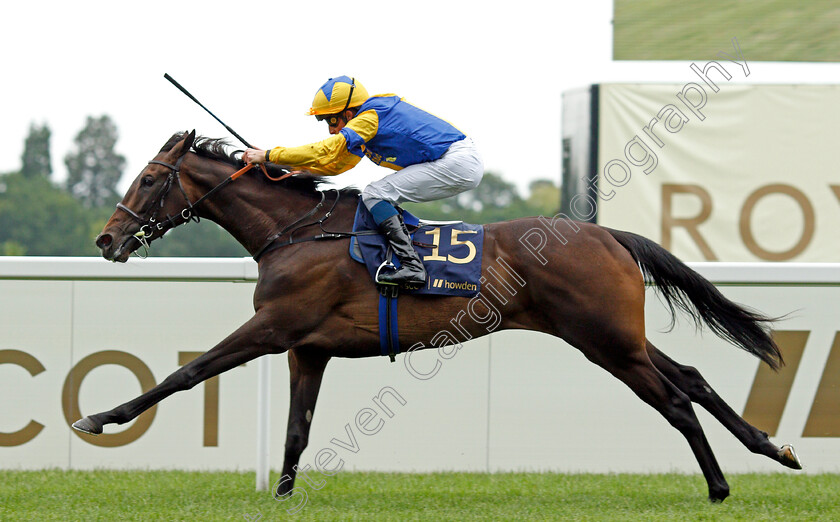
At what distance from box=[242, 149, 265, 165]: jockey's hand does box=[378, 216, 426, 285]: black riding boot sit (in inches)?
27.3

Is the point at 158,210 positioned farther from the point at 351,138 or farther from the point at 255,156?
the point at 351,138

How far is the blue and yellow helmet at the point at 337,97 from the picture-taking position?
4.58 m

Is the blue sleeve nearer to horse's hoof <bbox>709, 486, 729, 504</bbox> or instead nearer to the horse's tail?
the horse's tail

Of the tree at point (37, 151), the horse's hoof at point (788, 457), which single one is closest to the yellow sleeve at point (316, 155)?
the horse's hoof at point (788, 457)

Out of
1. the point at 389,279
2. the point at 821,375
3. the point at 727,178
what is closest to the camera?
the point at 389,279

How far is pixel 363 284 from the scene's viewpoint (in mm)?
4559

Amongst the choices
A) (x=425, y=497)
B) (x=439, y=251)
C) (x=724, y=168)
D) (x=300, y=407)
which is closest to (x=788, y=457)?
(x=425, y=497)

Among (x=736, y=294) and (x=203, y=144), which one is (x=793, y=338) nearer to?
(x=736, y=294)

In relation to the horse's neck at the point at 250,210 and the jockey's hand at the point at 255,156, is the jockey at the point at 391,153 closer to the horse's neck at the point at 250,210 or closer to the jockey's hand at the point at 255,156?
the jockey's hand at the point at 255,156

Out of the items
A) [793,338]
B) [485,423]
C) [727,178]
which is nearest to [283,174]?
[485,423]

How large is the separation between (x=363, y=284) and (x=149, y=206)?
3.65 ft

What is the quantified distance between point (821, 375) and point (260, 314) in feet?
11.2

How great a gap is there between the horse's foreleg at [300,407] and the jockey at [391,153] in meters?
0.67

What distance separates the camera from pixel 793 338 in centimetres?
575
